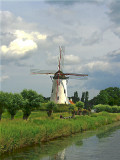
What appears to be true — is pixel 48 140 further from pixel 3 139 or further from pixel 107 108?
pixel 107 108

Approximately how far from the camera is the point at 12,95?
4262 centimetres

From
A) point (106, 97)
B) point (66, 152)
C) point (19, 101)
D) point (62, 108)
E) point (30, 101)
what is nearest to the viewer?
point (66, 152)

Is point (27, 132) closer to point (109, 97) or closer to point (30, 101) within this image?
point (30, 101)

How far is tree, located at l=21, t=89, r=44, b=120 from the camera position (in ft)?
151

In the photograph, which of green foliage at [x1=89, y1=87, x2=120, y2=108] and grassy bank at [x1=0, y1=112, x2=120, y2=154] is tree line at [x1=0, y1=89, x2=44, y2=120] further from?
green foliage at [x1=89, y1=87, x2=120, y2=108]

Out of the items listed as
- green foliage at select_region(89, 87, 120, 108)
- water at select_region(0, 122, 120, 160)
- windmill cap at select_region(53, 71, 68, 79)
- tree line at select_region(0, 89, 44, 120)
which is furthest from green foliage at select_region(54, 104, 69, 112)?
water at select_region(0, 122, 120, 160)

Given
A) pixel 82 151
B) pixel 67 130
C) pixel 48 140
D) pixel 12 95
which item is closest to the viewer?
pixel 82 151

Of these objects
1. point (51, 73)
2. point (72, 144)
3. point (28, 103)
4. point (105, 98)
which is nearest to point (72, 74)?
point (51, 73)

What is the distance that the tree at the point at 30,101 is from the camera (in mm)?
46156

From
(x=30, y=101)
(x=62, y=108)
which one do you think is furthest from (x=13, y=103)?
(x=62, y=108)

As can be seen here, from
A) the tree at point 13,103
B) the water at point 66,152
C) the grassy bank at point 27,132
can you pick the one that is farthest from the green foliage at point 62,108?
the water at point 66,152

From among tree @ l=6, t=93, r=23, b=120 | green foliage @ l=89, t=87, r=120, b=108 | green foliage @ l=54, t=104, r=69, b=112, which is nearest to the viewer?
tree @ l=6, t=93, r=23, b=120

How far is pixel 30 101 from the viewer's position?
4825 cm

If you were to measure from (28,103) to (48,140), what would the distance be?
66.0 ft
